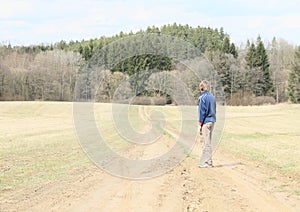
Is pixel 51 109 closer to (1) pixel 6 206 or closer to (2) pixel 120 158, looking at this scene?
(2) pixel 120 158

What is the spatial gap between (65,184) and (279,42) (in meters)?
147

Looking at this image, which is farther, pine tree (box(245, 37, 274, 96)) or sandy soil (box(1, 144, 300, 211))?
pine tree (box(245, 37, 274, 96))

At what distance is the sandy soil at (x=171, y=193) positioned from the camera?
767 centimetres

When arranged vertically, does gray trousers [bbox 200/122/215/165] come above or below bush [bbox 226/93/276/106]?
below

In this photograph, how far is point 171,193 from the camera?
28.9ft

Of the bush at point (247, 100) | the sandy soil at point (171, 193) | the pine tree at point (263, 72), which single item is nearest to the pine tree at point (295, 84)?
the bush at point (247, 100)

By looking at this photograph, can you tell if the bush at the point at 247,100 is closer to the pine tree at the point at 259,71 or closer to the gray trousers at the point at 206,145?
the pine tree at the point at 259,71

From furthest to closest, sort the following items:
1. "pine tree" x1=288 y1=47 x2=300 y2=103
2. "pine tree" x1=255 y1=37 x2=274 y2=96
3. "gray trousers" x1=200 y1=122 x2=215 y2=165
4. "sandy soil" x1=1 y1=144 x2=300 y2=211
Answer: "pine tree" x1=255 y1=37 x2=274 y2=96
"pine tree" x1=288 y1=47 x2=300 y2=103
"gray trousers" x1=200 y1=122 x2=215 y2=165
"sandy soil" x1=1 y1=144 x2=300 y2=211

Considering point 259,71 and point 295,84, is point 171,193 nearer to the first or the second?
point 295,84

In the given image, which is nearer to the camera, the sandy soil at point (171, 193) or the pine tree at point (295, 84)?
the sandy soil at point (171, 193)

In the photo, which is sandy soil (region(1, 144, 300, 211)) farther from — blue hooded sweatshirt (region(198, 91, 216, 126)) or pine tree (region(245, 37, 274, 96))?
pine tree (region(245, 37, 274, 96))

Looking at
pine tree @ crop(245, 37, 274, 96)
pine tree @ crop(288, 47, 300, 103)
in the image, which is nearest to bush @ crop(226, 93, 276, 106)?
pine tree @ crop(245, 37, 274, 96)

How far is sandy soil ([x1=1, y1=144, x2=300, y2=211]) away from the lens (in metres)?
7.67

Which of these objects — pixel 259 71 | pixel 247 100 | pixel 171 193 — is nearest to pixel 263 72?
pixel 259 71
